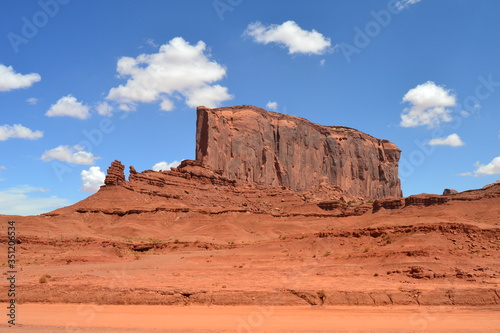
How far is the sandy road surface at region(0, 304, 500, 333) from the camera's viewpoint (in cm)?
1187

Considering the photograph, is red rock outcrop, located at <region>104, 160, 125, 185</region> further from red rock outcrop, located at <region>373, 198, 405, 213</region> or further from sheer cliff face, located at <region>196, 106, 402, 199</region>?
red rock outcrop, located at <region>373, 198, 405, 213</region>

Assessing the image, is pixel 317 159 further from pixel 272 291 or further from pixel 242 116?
pixel 272 291

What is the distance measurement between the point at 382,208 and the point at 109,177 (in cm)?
4011

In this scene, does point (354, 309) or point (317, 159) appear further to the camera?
point (317, 159)

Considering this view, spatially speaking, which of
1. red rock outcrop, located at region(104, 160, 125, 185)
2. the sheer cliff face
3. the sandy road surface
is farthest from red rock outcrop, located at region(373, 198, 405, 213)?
the sandy road surface

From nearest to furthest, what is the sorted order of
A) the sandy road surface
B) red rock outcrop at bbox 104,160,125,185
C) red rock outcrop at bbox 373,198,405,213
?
the sandy road surface → red rock outcrop at bbox 373,198,405,213 → red rock outcrop at bbox 104,160,125,185

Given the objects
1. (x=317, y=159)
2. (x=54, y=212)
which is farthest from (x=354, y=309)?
(x=317, y=159)

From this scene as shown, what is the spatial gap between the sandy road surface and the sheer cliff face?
76.9 meters

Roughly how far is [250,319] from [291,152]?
10228cm

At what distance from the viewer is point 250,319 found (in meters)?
13.0

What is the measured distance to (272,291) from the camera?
15703 mm

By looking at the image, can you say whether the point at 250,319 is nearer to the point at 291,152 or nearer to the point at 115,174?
the point at 115,174

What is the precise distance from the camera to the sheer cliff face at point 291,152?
97.9m

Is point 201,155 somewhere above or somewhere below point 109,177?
above
